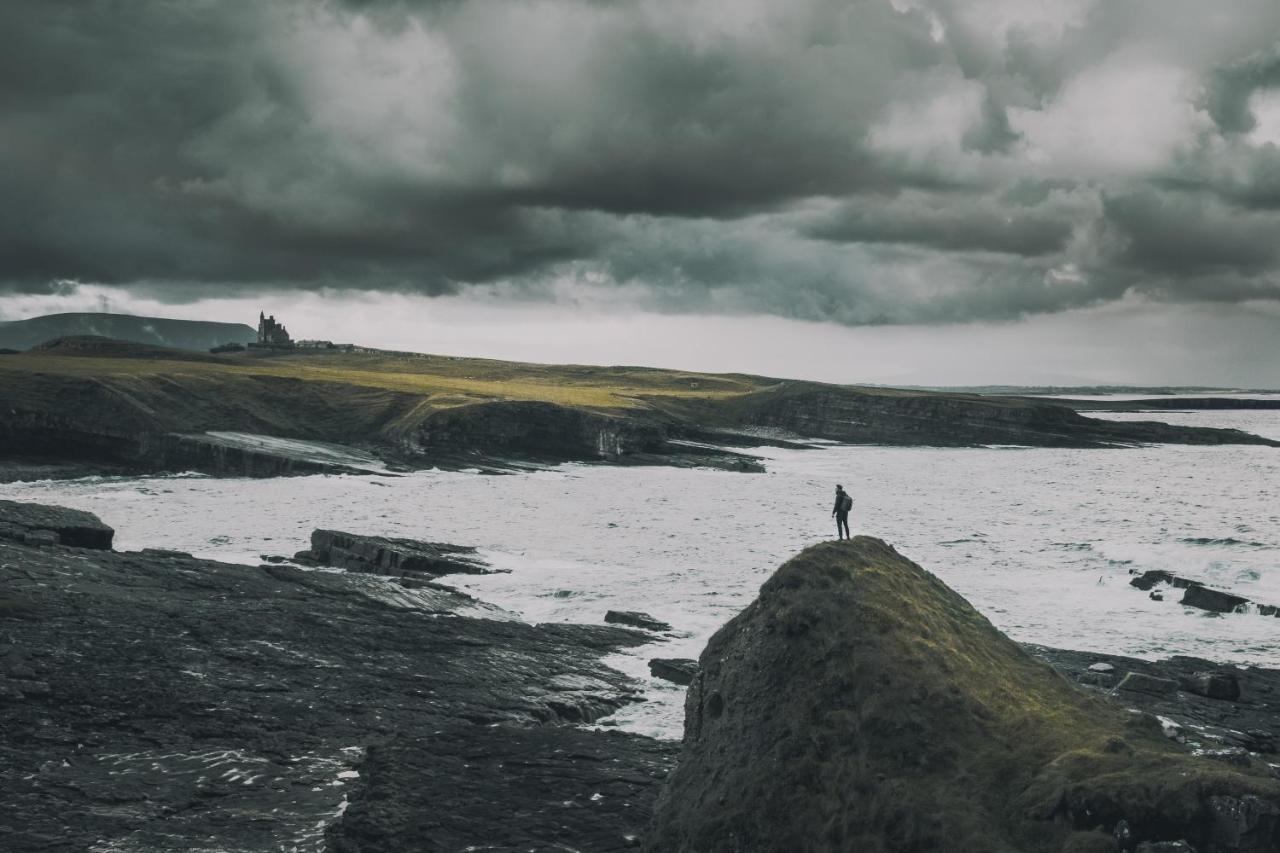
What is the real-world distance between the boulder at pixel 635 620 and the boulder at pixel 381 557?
363 inches

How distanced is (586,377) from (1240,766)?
185644 mm

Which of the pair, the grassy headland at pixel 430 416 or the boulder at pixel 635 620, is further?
the grassy headland at pixel 430 416

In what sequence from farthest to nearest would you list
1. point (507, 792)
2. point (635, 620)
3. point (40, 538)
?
point (40, 538)
point (635, 620)
point (507, 792)

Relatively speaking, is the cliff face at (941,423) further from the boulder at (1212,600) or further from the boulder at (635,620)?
the boulder at (635,620)

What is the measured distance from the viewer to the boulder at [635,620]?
1014 inches

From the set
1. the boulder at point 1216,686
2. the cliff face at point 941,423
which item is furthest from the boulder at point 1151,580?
the cliff face at point 941,423

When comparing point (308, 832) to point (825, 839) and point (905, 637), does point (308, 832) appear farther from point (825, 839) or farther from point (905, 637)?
point (905, 637)

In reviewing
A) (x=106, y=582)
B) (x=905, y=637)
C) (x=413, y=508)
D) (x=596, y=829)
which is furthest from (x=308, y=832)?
(x=413, y=508)

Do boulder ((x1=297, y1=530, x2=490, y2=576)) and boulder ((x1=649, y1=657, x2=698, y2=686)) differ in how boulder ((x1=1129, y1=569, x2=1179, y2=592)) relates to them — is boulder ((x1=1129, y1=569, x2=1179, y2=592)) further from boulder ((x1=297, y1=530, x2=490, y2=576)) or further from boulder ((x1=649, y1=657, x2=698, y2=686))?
boulder ((x1=297, y1=530, x2=490, y2=576))

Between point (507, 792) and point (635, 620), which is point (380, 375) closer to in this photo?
point (635, 620)

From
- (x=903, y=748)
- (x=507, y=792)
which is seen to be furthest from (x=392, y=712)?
(x=903, y=748)

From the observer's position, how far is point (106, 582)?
24141 millimetres

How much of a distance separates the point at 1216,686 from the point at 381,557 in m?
26.4

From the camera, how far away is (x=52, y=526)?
30.1 meters
